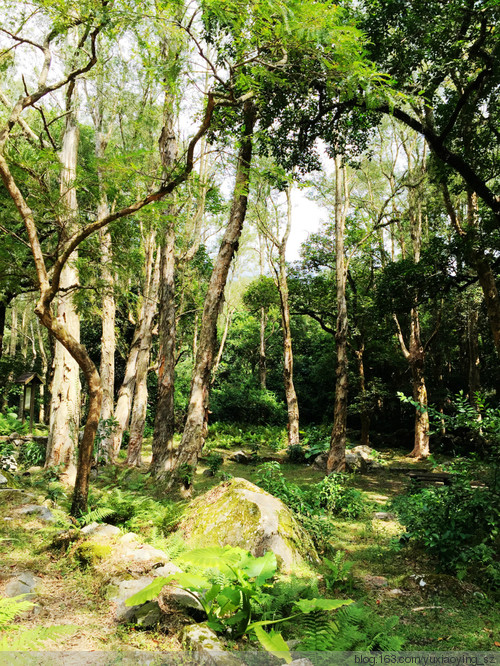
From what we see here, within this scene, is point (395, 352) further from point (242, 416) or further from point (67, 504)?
point (67, 504)

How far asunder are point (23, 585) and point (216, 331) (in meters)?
5.43

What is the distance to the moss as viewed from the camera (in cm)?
414

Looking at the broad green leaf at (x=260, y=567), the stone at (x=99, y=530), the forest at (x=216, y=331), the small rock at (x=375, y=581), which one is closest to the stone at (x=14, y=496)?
the forest at (x=216, y=331)

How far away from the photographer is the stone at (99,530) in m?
4.66

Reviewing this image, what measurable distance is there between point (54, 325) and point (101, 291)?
2775 millimetres

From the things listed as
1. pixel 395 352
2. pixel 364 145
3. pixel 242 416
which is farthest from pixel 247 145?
pixel 242 416

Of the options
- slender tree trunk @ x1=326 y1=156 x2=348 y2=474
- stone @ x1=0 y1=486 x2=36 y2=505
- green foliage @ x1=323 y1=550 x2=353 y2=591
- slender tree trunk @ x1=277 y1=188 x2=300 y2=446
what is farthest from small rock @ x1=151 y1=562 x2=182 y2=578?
slender tree trunk @ x1=277 y1=188 x2=300 y2=446

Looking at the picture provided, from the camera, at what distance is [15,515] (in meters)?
5.41

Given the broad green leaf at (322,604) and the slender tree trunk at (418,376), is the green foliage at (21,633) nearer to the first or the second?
the broad green leaf at (322,604)

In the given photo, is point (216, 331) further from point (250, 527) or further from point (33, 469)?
point (33, 469)

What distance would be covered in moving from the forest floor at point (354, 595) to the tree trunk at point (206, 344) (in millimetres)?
2236

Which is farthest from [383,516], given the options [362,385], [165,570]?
[362,385]

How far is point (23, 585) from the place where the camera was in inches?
140

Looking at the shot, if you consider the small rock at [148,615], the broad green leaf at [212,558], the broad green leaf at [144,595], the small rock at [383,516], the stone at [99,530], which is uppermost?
the broad green leaf at [212,558]
